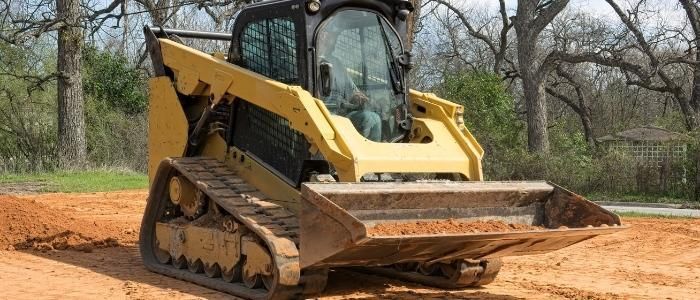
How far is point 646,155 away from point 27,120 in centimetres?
1888

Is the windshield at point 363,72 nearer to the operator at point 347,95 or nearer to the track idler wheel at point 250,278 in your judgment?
the operator at point 347,95

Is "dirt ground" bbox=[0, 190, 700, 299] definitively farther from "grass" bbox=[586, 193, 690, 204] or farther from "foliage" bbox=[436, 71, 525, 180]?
"foliage" bbox=[436, 71, 525, 180]

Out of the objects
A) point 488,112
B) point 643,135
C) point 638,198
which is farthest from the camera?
point 643,135

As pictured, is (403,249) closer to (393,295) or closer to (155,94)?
(393,295)

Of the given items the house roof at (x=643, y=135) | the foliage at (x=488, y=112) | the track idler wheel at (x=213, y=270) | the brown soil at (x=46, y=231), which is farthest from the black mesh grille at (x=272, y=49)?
the house roof at (x=643, y=135)

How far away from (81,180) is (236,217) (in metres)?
16.1

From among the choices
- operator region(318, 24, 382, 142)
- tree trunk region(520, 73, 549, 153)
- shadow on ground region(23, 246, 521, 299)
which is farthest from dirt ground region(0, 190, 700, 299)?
tree trunk region(520, 73, 549, 153)

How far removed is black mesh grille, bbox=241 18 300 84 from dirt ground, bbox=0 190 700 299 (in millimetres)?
2092

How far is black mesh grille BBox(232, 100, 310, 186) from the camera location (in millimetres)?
8125

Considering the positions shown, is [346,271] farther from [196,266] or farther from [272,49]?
[272,49]

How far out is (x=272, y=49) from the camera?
8688 millimetres

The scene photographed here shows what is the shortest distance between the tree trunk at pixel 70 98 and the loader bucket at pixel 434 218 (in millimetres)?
19735

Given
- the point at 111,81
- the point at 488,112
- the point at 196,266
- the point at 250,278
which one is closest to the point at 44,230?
the point at 196,266

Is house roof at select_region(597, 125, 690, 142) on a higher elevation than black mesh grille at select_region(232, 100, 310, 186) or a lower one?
higher
